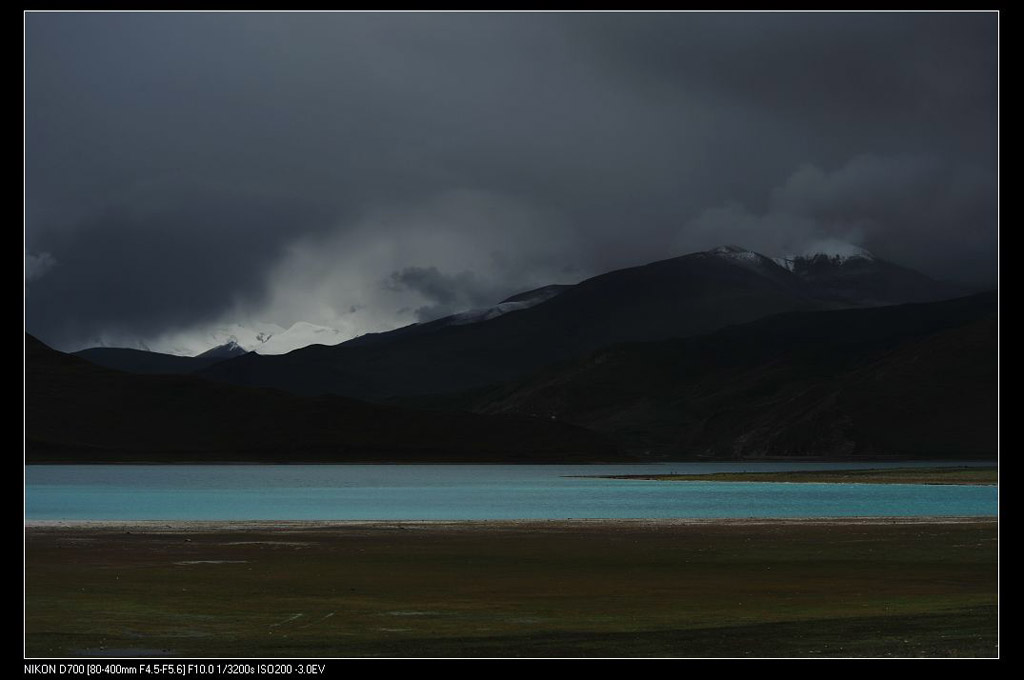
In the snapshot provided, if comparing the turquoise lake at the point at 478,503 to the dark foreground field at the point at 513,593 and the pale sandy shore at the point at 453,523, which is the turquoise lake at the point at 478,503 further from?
the dark foreground field at the point at 513,593

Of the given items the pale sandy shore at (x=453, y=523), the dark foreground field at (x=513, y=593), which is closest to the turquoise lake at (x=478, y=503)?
the pale sandy shore at (x=453, y=523)

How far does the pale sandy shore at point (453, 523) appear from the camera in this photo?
6794 cm

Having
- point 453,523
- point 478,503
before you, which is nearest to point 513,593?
point 453,523

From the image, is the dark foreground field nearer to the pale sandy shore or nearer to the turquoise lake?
the pale sandy shore

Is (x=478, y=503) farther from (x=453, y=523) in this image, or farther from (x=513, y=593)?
(x=513, y=593)

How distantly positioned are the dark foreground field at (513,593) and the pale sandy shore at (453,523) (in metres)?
4.06

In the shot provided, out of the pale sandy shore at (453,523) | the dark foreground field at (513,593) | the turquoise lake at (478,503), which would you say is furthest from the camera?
the turquoise lake at (478,503)

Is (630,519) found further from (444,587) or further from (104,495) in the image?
(104,495)

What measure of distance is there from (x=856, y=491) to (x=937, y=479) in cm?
3321

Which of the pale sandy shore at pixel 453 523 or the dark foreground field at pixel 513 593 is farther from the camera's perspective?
the pale sandy shore at pixel 453 523

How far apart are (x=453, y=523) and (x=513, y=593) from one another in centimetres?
3436
